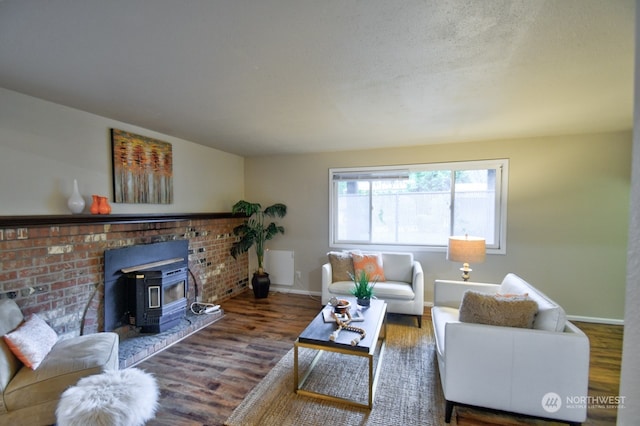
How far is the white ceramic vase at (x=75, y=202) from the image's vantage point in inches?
95.5

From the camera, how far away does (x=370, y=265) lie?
12.2 ft

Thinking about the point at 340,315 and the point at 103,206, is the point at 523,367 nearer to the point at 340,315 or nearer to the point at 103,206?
the point at 340,315

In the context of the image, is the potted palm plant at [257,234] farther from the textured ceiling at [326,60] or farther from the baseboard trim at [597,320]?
the baseboard trim at [597,320]

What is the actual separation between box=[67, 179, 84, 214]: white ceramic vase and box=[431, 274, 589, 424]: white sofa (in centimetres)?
321

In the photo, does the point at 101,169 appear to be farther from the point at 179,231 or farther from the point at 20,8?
the point at 20,8

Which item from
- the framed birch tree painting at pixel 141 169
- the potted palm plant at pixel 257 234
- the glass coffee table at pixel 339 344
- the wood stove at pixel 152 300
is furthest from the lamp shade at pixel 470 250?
the framed birch tree painting at pixel 141 169

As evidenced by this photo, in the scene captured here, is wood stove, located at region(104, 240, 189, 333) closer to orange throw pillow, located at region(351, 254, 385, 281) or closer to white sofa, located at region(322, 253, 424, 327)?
white sofa, located at region(322, 253, 424, 327)

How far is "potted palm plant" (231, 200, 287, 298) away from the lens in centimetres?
432

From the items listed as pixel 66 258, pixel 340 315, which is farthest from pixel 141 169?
pixel 340 315

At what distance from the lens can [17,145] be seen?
2.17m

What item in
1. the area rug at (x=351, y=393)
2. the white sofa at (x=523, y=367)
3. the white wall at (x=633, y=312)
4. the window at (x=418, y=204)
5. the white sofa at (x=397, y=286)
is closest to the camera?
the white wall at (x=633, y=312)

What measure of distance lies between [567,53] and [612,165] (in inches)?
109

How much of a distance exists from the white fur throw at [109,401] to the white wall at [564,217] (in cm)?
352

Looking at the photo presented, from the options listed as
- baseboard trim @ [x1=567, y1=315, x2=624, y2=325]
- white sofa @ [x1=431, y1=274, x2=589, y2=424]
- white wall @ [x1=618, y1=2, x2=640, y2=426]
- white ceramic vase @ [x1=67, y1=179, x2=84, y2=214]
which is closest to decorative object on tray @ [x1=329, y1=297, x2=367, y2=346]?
white sofa @ [x1=431, y1=274, x2=589, y2=424]
